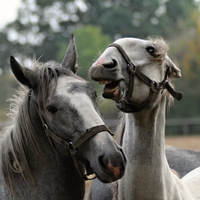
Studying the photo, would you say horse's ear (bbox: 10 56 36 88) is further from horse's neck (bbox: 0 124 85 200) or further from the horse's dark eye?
the horse's dark eye

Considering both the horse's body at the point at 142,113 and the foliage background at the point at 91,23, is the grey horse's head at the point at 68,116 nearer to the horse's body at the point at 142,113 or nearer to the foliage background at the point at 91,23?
the horse's body at the point at 142,113

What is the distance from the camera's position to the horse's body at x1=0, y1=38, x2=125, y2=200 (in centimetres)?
362

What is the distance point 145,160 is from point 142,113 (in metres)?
0.40

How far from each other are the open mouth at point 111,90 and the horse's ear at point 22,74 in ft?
1.90

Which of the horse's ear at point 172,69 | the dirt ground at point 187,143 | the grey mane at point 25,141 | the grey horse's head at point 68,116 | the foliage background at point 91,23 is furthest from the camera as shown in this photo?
the foliage background at point 91,23

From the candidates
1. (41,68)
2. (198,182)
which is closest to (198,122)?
(198,182)

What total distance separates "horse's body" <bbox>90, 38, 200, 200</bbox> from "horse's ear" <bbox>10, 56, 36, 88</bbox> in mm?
637

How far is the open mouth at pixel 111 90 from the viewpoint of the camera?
405cm

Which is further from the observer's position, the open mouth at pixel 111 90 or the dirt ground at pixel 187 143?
the dirt ground at pixel 187 143

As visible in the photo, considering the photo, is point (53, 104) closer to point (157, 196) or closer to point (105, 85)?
point (105, 85)

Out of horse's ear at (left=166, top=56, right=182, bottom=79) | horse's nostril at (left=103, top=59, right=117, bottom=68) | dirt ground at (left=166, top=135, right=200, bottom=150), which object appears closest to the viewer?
horse's nostril at (left=103, top=59, right=117, bottom=68)

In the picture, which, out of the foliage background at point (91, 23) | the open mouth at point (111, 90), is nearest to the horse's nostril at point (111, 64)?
the open mouth at point (111, 90)

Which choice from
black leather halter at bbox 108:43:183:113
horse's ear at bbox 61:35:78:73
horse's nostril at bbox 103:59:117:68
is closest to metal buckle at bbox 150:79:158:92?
black leather halter at bbox 108:43:183:113

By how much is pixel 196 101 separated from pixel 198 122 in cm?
565
